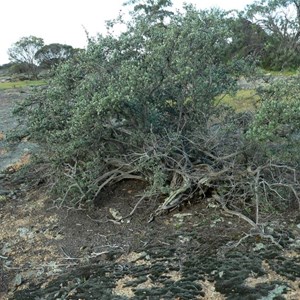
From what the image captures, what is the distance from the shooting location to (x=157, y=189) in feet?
24.2

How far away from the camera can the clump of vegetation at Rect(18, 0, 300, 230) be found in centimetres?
701

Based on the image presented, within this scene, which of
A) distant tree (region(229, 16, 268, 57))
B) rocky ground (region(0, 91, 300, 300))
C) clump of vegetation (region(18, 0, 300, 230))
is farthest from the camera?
distant tree (region(229, 16, 268, 57))

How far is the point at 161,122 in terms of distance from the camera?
8.01 metres

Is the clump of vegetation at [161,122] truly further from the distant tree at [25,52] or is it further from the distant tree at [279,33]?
the distant tree at [25,52]

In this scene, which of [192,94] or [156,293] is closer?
[156,293]

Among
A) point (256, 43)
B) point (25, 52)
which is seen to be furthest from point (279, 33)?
point (25, 52)

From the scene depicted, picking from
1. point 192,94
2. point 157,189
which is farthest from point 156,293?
point 192,94

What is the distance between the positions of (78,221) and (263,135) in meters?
3.47

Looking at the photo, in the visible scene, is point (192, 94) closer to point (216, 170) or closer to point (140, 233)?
point (216, 170)

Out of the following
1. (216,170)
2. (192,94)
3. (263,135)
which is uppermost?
(192,94)

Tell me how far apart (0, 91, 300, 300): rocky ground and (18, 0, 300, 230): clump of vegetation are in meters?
0.35

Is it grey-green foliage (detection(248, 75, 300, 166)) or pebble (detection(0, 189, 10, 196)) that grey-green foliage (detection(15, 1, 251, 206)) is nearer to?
grey-green foliage (detection(248, 75, 300, 166))

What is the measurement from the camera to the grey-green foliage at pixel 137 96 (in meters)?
7.10

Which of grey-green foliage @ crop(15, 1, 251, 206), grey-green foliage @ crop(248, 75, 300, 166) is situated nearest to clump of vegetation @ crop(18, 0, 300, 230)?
grey-green foliage @ crop(15, 1, 251, 206)
